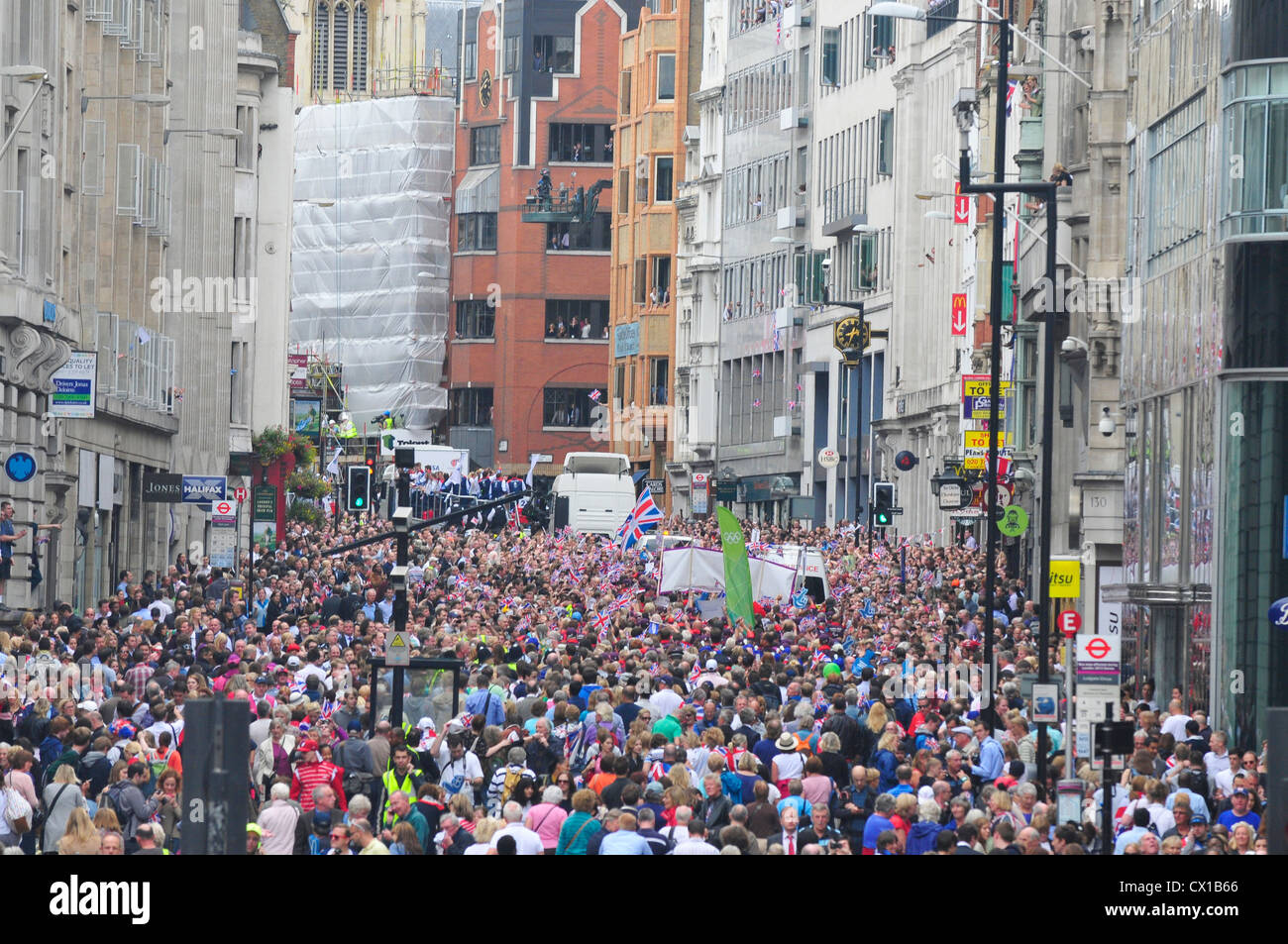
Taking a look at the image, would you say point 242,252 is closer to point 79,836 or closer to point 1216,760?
point 1216,760

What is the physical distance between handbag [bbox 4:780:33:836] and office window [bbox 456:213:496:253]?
116 meters

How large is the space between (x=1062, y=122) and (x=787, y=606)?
37.7 ft

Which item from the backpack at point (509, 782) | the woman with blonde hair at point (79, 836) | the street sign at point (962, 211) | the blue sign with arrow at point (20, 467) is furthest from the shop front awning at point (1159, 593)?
the street sign at point (962, 211)

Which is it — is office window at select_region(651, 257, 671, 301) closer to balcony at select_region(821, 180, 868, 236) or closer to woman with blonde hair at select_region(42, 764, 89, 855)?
balcony at select_region(821, 180, 868, 236)

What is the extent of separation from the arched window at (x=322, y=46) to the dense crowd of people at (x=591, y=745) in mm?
133449

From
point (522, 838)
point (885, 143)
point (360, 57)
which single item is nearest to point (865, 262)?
point (885, 143)

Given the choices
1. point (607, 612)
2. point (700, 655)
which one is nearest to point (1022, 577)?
point (607, 612)

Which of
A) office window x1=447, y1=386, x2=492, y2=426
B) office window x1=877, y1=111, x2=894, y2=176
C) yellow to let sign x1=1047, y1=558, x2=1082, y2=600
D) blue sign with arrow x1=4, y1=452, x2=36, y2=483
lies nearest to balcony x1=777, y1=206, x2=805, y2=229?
office window x1=877, y1=111, x2=894, y2=176

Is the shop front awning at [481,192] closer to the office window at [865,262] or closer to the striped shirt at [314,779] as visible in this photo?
the office window at [865,262]

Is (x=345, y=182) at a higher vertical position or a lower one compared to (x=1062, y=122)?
higher

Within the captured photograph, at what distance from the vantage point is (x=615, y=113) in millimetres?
133750

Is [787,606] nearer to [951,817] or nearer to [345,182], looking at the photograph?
[951,817]

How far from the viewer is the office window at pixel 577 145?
133 m

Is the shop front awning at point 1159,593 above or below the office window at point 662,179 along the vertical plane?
below
